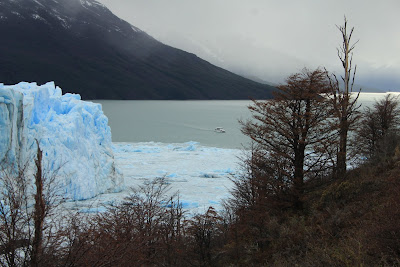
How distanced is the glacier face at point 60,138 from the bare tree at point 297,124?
12.4m

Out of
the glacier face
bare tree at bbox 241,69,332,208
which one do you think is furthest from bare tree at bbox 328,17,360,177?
the glacier face

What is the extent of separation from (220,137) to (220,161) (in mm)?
24671

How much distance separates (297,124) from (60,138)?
15929mm

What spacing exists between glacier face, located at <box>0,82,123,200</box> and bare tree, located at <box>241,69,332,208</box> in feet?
40.7

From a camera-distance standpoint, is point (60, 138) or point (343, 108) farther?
point (60, 138)

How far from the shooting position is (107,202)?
66.3ft

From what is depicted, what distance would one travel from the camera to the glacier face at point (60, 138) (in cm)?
1877

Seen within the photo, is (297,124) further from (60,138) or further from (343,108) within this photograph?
(60,138)

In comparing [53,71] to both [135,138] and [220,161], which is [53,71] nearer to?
[135,138]

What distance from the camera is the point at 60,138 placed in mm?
20938

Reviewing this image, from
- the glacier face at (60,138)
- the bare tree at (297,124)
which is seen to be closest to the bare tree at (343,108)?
the bare tree at (297,124)

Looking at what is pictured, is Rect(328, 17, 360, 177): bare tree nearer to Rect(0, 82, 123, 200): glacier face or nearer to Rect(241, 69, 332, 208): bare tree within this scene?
Rect(241, 69, 332, 208): bare tree

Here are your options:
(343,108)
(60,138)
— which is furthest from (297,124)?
(60,138)

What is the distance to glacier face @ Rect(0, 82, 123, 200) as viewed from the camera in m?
18.8
